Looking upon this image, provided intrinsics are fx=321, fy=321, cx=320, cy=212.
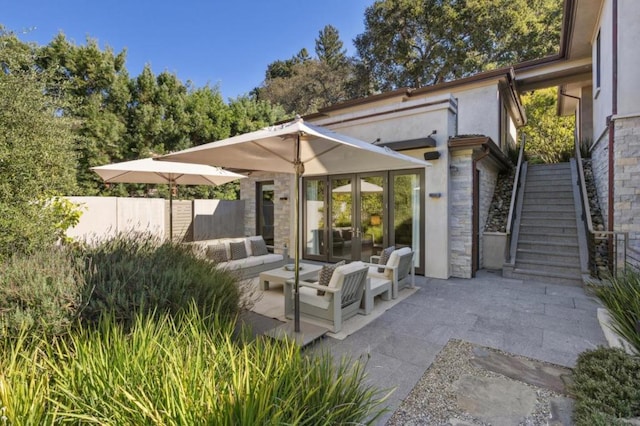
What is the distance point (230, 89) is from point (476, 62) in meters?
14.7

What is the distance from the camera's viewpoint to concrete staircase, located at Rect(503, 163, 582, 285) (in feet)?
25.5

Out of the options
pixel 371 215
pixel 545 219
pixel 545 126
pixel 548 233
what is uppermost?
pixel 545 126

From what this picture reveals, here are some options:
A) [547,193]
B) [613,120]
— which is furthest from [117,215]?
[547,193]

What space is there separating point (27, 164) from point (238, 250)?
4671mm

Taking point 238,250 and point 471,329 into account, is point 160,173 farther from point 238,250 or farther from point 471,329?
point 471,329

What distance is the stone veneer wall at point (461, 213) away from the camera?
8.00 metres

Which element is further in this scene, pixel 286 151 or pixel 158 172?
pixel 158 172

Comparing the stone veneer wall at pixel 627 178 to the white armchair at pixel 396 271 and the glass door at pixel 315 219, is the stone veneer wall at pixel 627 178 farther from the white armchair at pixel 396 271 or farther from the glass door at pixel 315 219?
the glass door at pixel 315 219

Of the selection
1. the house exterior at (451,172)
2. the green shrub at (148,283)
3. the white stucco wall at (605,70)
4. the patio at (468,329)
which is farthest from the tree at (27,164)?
the white stucco wall at (605,70)

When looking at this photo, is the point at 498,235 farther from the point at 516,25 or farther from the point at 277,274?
the point at 516,25

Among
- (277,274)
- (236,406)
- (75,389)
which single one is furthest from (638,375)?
(277,274)

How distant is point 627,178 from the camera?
668 cm

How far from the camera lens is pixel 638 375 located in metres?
2.72

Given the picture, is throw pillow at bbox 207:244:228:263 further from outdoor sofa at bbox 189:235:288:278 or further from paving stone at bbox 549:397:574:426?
paving stone at bbox 549:397:574:426
